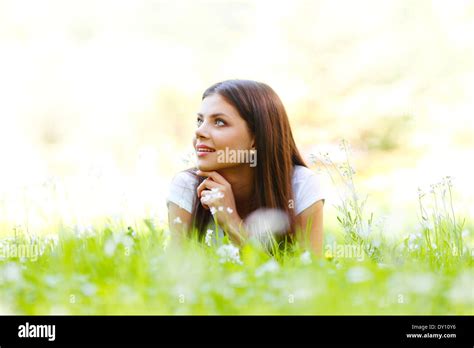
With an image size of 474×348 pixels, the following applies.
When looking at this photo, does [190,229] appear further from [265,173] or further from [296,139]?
[296,139]

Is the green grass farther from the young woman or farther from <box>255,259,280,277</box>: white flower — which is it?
the young woman

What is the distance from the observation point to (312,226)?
288 centimetres

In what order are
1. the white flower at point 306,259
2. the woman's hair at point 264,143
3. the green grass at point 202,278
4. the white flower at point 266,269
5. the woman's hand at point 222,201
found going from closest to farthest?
the green grass at point 202,278 < the white flower at point 266,269 < the white flower at point 306,259 < the woman's hand at point 222,201 < the woman's hair at point 264,143

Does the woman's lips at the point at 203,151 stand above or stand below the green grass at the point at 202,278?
above

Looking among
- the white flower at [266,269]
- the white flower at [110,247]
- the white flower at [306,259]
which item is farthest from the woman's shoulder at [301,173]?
the white flower at [110,247]

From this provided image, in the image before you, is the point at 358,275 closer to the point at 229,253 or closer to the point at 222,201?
the point at 229,253

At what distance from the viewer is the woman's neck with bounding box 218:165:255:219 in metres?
2.95

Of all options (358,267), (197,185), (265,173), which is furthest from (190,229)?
(358,267)

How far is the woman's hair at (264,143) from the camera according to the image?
2.90 meters

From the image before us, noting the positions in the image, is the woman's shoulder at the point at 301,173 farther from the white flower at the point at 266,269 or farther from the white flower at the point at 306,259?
the white flower at the point at 266,269

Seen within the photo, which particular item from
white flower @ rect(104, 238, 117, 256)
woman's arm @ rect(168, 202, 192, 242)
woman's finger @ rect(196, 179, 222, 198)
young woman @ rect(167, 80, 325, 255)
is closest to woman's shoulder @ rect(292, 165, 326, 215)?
young woman @ rect(167, 80, 325, 255)

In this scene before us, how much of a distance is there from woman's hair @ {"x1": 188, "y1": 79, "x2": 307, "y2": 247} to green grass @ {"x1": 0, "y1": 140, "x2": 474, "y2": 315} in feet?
0.75

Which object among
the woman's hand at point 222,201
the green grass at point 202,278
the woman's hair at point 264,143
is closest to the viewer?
the green grass at point 202,278

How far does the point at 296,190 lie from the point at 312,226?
0.59 ft
